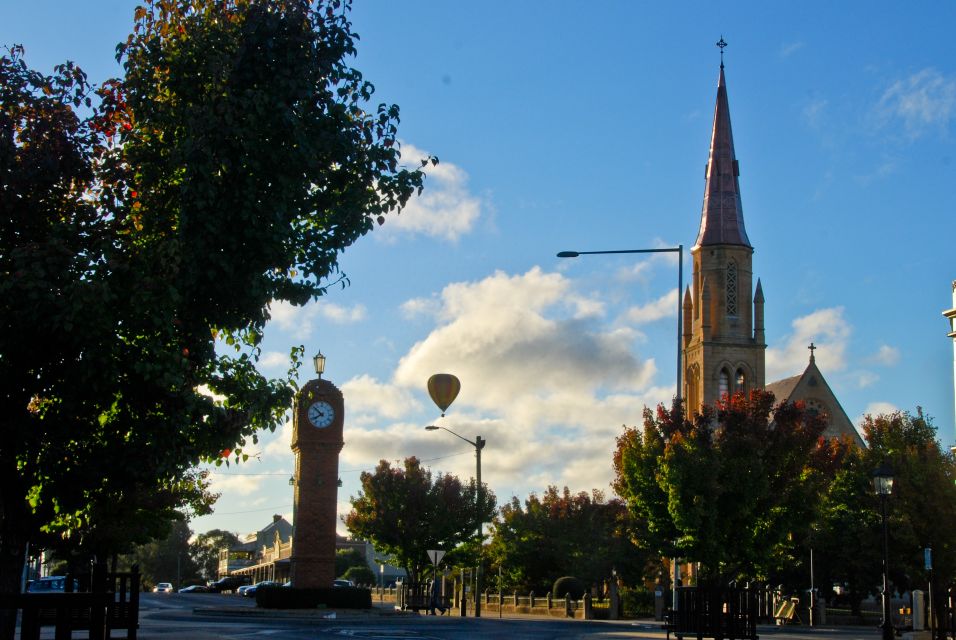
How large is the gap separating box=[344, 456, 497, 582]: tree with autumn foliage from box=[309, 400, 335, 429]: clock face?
19.3 metres

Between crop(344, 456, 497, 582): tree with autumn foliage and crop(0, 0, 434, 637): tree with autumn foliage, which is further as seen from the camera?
crop(344, 456, 497, 582): tree with autumn foliage

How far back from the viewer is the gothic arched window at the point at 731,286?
9700 centimetres

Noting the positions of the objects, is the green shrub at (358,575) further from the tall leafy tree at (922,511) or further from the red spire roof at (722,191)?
the tall leafy tree at (922,511)

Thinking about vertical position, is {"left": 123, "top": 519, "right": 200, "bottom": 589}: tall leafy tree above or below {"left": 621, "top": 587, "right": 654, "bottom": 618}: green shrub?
below

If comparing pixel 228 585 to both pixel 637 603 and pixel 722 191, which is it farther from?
pixel 722 191

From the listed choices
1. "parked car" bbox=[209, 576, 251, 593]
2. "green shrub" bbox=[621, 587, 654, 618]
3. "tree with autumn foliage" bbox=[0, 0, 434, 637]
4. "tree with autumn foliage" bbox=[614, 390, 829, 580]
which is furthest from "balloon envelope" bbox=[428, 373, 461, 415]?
"parked car" bbox=[209, 576, 251, 593]

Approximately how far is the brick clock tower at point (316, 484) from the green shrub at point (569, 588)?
18749mm

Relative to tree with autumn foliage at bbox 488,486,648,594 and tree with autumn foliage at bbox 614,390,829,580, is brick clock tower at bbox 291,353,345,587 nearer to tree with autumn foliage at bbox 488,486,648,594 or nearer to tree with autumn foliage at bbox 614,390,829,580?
tree with autumn foliage at bbox 614,390,829,580

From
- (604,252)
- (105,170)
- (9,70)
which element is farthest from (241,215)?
(604,252)

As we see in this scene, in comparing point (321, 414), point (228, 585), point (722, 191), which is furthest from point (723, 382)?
point (321, 414)

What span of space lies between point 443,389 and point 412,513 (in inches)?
634

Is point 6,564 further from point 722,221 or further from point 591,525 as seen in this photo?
point 722,221

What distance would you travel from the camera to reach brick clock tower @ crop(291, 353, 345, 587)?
43.4m

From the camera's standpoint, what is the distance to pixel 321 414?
43.6 m
